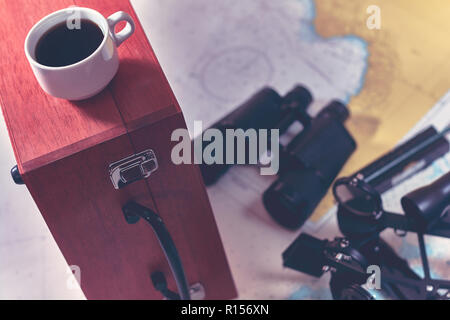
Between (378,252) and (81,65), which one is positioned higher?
(81,65)

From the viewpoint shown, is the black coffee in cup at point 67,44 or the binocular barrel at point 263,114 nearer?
the black coffee in cup at point 67,44

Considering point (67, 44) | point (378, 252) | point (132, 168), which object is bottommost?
point (378, 252)

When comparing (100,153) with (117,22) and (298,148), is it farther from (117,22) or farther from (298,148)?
(298,148)

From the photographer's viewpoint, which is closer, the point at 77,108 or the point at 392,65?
the point at 77,108

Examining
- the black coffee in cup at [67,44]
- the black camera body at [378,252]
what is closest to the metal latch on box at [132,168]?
the black coffee in cup at [67,44]

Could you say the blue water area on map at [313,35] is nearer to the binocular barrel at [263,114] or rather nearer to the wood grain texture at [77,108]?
the binocular barrel at [263,114]

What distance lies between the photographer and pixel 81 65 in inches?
21.9

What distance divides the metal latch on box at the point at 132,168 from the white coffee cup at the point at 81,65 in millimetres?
84

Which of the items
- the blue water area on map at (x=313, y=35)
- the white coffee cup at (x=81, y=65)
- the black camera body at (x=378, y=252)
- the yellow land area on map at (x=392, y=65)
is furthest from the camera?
the blue water area on map at (x=313, y=35)

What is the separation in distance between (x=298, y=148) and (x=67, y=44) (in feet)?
1.59

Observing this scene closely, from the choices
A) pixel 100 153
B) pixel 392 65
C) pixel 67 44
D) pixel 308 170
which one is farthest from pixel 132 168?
pixel 392 65

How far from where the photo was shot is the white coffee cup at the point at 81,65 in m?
0.56

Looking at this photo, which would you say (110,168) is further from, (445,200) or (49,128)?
(445,200)

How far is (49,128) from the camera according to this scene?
596 mm
